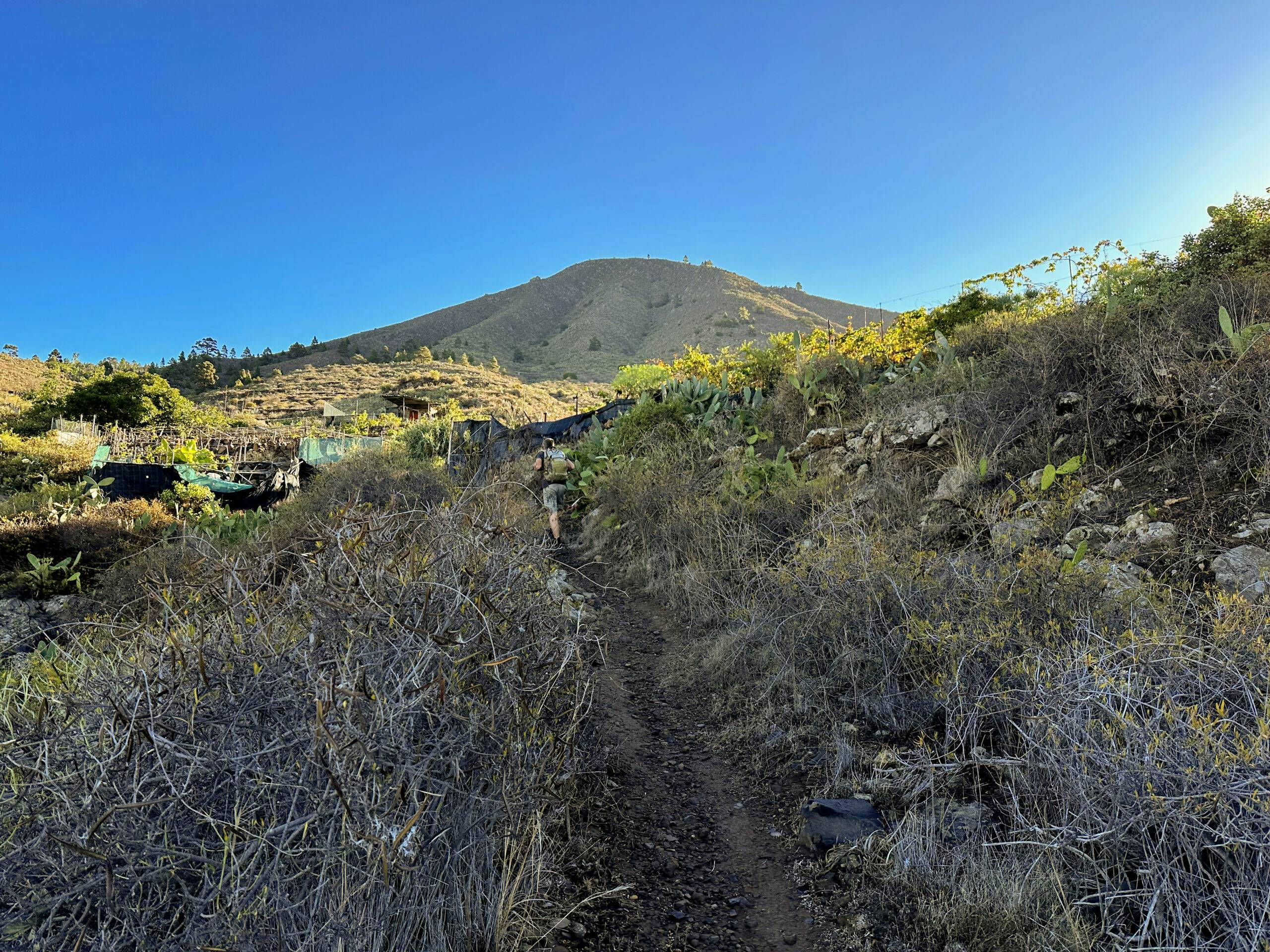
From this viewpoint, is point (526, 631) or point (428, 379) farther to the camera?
point (428, 379)

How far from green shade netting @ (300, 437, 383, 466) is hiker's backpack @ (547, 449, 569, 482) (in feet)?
26.2

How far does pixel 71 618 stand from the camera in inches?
282

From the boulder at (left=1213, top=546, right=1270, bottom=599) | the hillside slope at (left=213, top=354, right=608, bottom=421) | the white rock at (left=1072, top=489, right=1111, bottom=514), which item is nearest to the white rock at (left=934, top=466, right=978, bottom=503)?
the white rock at (left=1072, top=489, right=1111, bottom=514)

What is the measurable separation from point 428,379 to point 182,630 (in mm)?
36214

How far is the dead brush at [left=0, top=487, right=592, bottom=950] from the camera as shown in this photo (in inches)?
68.3

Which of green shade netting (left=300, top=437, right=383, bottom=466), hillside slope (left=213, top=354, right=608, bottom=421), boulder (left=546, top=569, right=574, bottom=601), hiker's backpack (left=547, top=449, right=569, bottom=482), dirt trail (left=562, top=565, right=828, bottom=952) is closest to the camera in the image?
dirt trail (left=562, top=565, right=828, bottom=952)

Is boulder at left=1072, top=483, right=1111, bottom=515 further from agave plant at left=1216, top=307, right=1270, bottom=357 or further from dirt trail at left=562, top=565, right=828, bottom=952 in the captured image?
dirt trail at left=562, top=565, right=828, bottom=952

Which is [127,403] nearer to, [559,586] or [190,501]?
[190,501]

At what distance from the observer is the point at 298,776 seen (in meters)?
1.92

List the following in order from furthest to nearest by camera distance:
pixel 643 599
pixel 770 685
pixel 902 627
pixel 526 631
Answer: pixel 643 599 → pixel 770 685 → pixel 902 627 → pixel 526 631

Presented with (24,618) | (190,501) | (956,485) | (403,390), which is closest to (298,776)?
(956,485)

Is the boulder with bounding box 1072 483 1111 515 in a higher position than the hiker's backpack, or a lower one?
lower

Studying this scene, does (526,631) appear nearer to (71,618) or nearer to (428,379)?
(71,618)

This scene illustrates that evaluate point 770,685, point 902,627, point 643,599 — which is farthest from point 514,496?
point 902,627
